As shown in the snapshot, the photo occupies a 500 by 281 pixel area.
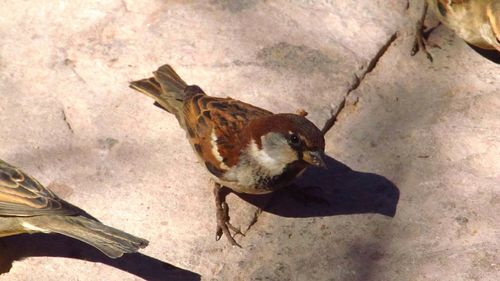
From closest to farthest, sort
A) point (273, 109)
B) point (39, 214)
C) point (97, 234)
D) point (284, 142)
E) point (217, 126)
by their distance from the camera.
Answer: point (97, 234) < point (39, 214) < point (284, 142) < point (217, 126) < point (273, 109)

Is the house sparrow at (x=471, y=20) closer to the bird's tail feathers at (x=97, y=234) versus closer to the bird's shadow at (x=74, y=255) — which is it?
the bird's shadow at (x=74, y=255)

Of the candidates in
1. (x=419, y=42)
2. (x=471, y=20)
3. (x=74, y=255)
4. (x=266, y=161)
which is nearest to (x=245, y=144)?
(x=266, y=161)

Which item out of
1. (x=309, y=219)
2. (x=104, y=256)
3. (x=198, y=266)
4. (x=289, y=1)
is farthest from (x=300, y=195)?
(x=289, y=1)

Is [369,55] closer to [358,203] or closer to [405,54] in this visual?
[405,54]

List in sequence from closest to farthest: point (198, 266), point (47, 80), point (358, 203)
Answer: point (198, 266), point (358, 203), point (47, 80)

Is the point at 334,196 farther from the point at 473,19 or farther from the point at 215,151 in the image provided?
the point at 473,19
